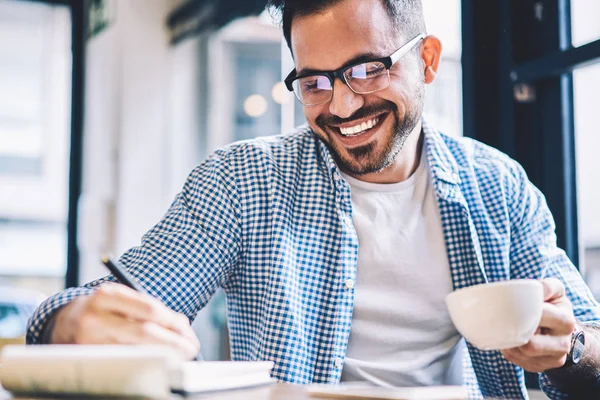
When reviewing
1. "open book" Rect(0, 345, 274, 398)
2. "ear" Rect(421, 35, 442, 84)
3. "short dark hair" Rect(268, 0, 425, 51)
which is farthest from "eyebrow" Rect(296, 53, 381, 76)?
"open book" Rect(0, 345, 274, 398)

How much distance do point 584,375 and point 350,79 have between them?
689mm

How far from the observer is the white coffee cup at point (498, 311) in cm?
84

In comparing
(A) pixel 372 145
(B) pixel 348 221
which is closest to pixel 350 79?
(A) pixel 372 145

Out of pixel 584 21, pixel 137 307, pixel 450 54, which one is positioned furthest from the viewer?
pixel 450 54

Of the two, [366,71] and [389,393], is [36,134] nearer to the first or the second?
[366,71]

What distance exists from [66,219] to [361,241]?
3052mm

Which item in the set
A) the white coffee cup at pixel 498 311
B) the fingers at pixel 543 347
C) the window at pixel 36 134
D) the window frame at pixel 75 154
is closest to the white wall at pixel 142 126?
the window frame at pixel 75 154

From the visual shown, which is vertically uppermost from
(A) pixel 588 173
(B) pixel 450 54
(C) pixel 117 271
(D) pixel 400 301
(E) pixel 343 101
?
(B) pixel 450 54

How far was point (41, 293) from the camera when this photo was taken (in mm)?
4230

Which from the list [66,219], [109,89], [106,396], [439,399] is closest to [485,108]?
[439,399]

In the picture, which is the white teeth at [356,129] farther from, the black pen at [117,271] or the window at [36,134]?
the window at [36,134]

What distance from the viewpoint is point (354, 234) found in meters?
1.42

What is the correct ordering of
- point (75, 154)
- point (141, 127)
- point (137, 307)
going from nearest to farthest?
point (137, 307) → point (141, 127) → point (75, 154)

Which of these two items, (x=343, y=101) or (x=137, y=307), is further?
(x=343, y=101)
